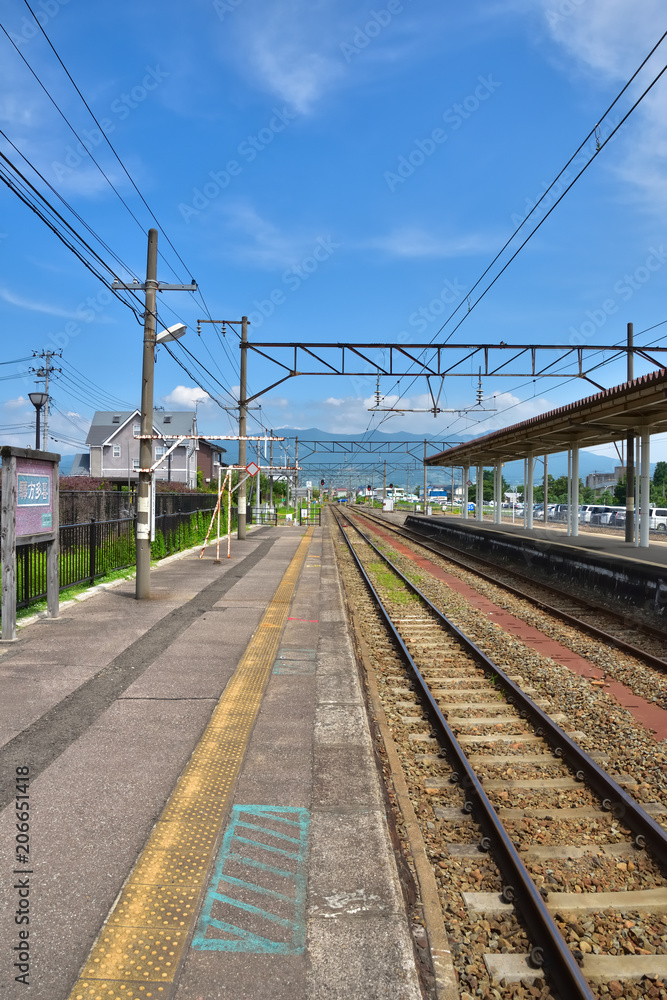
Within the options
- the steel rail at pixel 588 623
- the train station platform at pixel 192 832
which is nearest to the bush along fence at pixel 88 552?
the train station platform at pixel 192 832

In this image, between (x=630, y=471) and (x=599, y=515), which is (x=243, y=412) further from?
(x=599, y=515)

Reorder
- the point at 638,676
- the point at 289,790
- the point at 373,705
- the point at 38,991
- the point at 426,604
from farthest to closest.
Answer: the point at 426,604 < the point at 638,676 < the point at 373,705 < the point at 289,790 < the point at 38,991

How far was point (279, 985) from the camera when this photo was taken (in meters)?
2.77

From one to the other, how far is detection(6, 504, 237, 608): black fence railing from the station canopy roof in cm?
1077

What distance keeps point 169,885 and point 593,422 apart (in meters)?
16.9

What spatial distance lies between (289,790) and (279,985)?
1.76 meters

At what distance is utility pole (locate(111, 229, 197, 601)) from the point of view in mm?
11500

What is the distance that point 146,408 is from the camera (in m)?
11.8

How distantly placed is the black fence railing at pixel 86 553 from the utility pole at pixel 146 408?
4.55ft

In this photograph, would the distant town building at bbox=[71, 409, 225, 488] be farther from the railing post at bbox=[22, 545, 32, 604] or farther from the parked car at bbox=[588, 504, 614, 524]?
the railing post at bbox=[22, 545, 32, 604]

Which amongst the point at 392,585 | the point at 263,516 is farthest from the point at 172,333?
the point at 263,516

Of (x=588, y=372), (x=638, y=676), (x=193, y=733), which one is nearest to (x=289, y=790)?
(x=193, y=733)

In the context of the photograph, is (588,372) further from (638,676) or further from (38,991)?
(38,991)

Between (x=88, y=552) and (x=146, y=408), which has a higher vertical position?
(x=146, y=408)
